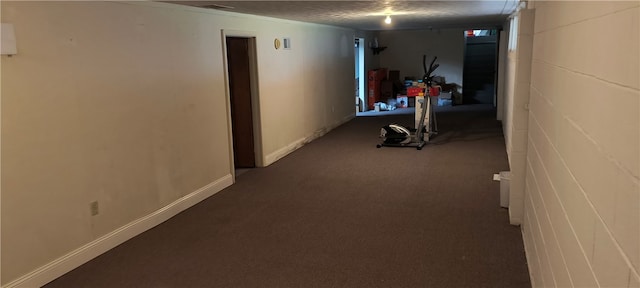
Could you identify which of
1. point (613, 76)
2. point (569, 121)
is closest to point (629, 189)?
point (613, 76)

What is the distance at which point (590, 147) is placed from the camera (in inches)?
57.4

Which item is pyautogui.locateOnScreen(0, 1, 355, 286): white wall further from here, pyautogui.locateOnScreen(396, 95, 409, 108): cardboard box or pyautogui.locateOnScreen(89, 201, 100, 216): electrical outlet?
pyautogui.locateOnScreen(396, 95, 409, 108): cardboard box

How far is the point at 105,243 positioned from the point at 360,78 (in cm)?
906

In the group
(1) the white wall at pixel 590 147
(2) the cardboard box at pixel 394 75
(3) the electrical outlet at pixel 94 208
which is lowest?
(3) the electrical outlet at pixel 94 208

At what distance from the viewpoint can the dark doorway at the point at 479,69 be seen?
1334cm

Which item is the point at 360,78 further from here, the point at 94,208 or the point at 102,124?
the point at 94,208

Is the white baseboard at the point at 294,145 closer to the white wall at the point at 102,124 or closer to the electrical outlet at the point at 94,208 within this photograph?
the white wall at the point at 102,124

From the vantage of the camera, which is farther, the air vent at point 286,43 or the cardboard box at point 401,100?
the cardboard box at point 401,100

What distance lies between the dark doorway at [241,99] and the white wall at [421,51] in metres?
7.76

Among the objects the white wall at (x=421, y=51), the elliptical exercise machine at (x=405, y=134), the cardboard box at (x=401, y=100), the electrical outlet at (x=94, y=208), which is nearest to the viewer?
the electrical outlet at (x=94, y=208)

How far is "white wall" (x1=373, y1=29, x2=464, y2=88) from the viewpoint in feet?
42.3

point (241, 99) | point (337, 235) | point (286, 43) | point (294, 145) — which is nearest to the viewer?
point (337, 235)

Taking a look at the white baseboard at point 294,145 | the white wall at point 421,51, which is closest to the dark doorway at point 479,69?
the white wall at point 421,51

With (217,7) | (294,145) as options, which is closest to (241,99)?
(294,145)
